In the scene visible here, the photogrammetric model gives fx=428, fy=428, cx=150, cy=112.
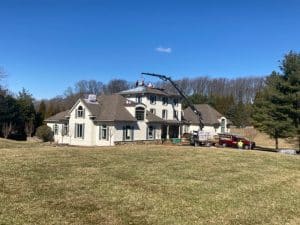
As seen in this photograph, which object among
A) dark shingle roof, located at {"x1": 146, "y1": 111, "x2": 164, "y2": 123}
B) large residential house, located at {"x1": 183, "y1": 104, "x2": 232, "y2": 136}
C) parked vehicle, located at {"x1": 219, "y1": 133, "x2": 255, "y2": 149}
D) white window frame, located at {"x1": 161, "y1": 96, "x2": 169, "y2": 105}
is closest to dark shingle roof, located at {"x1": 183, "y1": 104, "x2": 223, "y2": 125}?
large residential house, located at {"x1": 183, "y1": 104, "x2": 232, "y2": 136}

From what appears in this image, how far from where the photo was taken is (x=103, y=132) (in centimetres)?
5056

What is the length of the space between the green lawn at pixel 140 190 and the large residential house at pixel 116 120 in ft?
94.9

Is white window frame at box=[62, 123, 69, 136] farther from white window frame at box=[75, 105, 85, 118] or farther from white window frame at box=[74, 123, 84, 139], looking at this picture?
white window frame at box=[75, 105, 85, 118]

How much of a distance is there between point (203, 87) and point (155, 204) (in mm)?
129818

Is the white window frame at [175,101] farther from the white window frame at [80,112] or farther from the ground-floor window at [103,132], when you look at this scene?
the white window frame at [80,112]

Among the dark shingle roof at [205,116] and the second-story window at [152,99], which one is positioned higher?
the second-story window at [152,99]

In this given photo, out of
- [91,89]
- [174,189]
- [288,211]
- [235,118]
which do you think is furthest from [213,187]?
[91,89]

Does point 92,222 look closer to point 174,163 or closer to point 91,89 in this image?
point 174,163

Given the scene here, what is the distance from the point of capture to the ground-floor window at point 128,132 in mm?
50812

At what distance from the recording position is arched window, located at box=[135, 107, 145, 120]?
2069 inches

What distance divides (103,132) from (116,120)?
262 cm

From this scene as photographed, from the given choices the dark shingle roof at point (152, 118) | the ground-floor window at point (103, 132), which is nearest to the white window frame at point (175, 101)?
the dark shingle roof at point (152, 118)

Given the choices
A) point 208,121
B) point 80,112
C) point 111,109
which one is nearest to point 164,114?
point 111,109

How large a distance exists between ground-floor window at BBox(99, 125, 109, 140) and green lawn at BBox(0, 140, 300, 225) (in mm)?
28738
